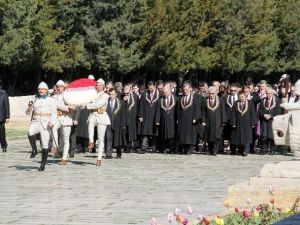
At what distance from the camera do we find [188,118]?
86.9ft

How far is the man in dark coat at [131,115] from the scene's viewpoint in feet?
86.1

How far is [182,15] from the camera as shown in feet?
191

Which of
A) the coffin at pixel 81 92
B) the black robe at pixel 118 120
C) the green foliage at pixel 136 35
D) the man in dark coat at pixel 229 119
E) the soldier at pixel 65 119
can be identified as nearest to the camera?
the coffin at pixel 81 92

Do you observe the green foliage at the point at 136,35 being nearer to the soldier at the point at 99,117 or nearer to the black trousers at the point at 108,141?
the black trousers at the point at 108,141

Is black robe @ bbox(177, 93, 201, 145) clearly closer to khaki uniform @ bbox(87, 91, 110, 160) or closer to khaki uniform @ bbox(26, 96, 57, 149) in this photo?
khaki uniform @ bbox(87, 91, 110, 160)

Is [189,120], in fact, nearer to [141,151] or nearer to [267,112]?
[141,151]

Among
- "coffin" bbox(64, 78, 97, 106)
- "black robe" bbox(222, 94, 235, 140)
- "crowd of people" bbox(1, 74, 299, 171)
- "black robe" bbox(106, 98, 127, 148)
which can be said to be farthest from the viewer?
"black robe" bbox(222, 94, 235, 140)

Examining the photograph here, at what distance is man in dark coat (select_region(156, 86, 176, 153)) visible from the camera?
26.6 meters

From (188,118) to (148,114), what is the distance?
1128 millimetres

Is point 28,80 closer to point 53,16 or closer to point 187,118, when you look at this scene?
point 53,16

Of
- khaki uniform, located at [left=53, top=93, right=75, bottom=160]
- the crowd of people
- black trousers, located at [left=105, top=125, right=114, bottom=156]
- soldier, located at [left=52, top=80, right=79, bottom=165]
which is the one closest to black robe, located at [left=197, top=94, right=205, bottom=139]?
the crowd of people

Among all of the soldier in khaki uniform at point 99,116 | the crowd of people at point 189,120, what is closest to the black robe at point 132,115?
the crowd of people at point 189,120

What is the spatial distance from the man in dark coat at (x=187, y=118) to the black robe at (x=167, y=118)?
0.62 ft

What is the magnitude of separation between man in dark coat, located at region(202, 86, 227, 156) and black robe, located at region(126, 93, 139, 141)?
1.75 meters
